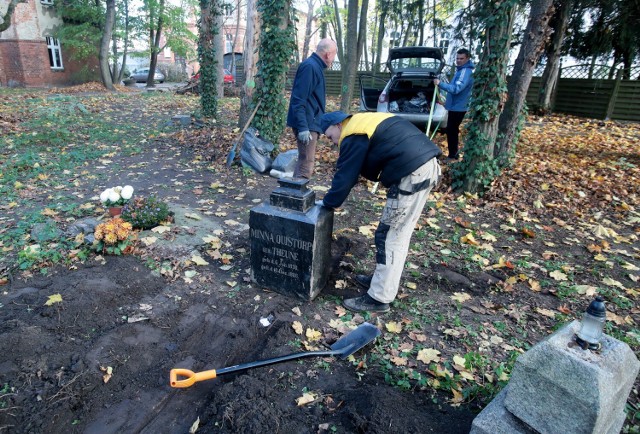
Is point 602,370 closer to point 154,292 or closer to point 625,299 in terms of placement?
point 625,299

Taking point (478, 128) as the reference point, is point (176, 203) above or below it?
below

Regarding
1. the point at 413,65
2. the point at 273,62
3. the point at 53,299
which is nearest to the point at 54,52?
the point at 413,65

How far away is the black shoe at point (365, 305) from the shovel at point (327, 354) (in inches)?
12.8

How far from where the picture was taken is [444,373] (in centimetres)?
263

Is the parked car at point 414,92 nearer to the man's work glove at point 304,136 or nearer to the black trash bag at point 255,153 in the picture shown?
the black trash bag at point 255,153

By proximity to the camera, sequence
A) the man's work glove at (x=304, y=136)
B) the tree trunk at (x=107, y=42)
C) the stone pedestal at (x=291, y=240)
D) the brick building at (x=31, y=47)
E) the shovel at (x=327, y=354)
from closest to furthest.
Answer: the shovel at (x=327, y=354), the stone pedestal at (x=291, y=240), the man's work glove at (x=304, y=136), the tree trunk at (x=107, y=42), the brick building at (x=31, y=47)

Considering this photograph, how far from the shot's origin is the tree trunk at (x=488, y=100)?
18.1 feet

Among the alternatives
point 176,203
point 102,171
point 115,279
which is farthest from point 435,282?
point 102,171

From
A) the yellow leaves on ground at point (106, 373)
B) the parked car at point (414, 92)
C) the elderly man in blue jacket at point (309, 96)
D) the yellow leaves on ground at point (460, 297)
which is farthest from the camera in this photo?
the parked car at point (414, 92)

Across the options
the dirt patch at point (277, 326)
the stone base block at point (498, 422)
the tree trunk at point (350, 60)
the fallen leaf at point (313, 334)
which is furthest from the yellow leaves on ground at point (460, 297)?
the tree trunk at point (350, 60)

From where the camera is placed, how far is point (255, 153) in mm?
6938

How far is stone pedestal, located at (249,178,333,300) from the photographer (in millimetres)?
3320

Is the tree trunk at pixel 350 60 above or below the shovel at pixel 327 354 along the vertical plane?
above

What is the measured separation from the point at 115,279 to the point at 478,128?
17.3ft
